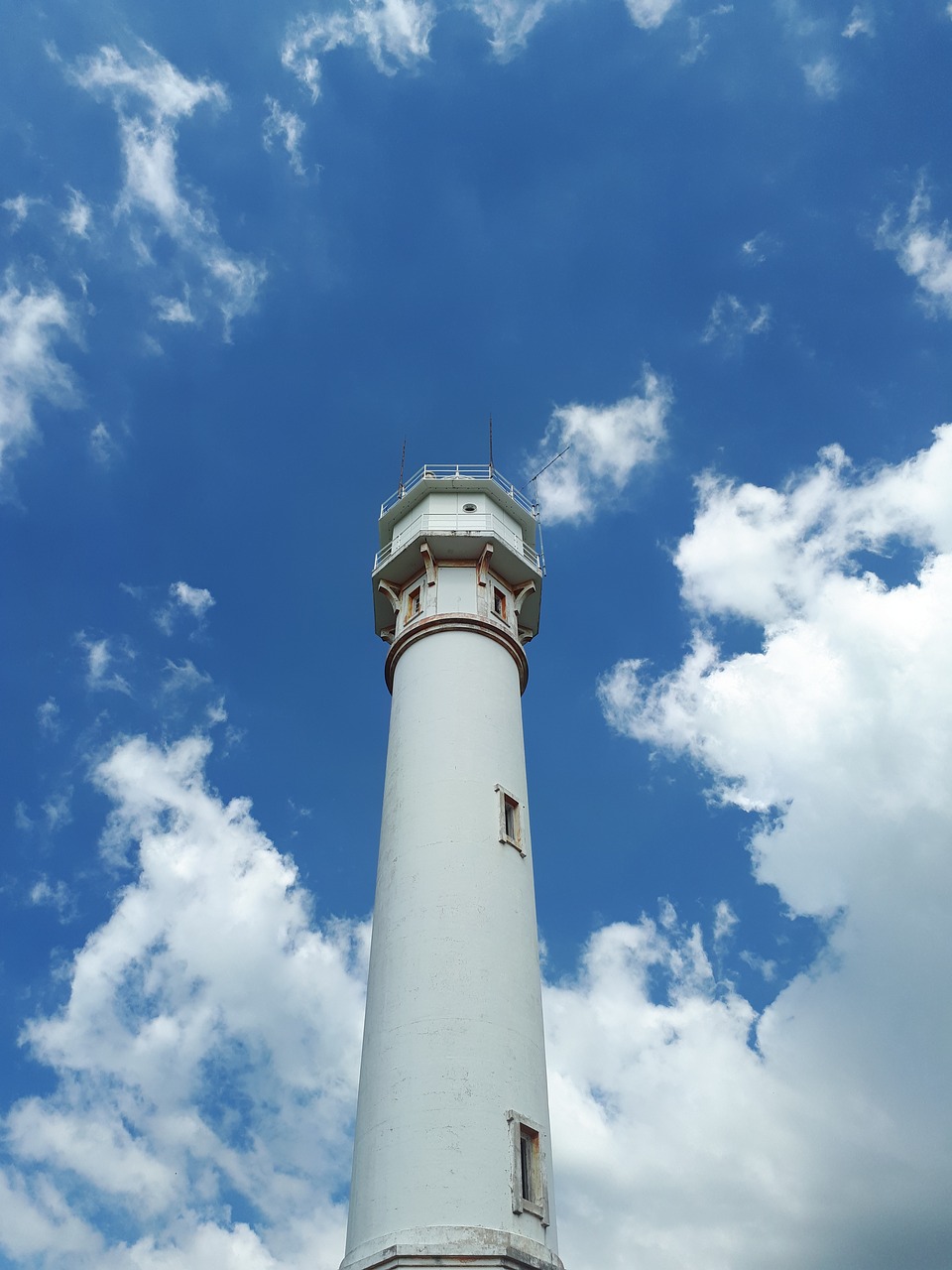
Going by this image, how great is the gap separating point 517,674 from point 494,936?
10.2m

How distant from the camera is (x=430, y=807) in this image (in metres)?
26.3

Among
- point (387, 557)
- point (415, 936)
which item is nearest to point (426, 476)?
point (387, 557)

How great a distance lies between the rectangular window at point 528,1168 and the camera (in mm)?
20359

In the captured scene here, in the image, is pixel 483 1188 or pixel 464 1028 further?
pixel 464 1028

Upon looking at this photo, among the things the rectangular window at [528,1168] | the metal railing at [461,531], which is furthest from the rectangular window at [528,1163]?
the metal railing at [461,531]

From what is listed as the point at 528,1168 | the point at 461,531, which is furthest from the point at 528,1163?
the point at 461,531

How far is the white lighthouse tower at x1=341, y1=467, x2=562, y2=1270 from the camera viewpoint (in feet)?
65.3

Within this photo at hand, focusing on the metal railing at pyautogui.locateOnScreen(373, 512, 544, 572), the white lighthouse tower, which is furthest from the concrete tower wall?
the metal railing at pyautogui.locateOnScreen(373, 512, 544, 572)

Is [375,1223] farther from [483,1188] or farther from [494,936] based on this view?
[494,936]

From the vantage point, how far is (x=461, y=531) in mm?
33312

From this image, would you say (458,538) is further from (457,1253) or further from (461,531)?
(457,1253)

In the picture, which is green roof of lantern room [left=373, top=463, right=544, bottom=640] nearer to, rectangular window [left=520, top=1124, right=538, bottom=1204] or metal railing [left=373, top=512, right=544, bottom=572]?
metal railing [left=373, top=512, right=544, bottom=572]

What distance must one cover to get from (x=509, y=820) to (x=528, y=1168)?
8.66 m

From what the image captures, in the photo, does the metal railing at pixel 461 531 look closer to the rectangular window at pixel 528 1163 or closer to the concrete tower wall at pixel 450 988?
the concrete tower wall at pixel 450 988
